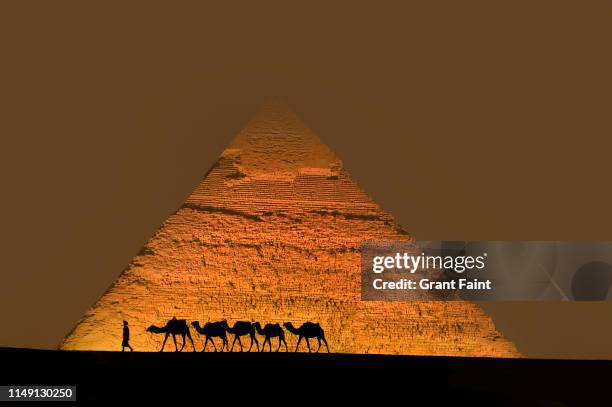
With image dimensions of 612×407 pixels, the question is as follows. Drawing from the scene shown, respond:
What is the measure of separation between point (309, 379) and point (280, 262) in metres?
6.49

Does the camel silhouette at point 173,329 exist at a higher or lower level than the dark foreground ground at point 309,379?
higher

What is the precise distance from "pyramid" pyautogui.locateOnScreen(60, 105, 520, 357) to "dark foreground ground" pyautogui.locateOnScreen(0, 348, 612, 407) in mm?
5038

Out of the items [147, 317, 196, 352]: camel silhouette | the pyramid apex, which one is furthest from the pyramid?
[147, 317, 196, 352]: camel silhouette

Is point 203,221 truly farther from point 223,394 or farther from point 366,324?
point 223,394

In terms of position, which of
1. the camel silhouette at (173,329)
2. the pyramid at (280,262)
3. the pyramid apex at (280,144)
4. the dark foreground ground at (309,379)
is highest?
the pyramid apex at (280,144)

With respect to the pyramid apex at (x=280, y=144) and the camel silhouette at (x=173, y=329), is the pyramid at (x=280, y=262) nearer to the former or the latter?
the pyramid apex at (x=280, y=144)

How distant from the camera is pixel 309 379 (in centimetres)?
1752

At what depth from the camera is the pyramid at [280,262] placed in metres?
23.1

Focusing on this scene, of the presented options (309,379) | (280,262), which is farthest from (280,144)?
(309,379)

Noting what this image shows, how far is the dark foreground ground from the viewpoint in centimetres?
1736

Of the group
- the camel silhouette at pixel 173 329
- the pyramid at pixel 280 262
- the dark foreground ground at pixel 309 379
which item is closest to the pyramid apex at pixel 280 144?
the pyramid at pixel 280 262

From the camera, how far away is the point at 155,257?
2328 cm

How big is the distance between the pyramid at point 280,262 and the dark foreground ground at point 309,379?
198 inches

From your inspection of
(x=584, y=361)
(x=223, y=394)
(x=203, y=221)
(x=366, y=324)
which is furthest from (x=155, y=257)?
(x=584, y=361)
